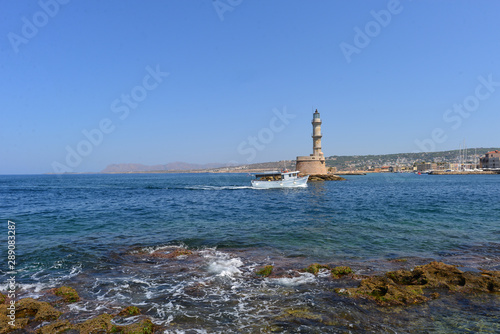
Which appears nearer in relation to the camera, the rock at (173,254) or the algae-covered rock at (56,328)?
the algae-covered rock at (56,328)

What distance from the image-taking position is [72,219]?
21.1 metres

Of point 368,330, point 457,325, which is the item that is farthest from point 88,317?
point 457,325

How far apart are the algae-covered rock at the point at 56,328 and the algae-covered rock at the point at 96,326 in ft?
0.59

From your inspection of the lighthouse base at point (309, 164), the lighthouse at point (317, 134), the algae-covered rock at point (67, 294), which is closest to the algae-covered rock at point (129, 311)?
the algae-covered rock at point (67, 294)

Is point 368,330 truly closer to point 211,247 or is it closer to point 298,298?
point 298,298

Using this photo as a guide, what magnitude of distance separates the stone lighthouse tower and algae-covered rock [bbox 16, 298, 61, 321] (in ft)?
238

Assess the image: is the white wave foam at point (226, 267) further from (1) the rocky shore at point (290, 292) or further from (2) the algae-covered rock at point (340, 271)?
(2) the algae-covered rock at point (340, 271)

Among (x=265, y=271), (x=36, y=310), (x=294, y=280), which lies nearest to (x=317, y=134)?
(x=265, y=271)

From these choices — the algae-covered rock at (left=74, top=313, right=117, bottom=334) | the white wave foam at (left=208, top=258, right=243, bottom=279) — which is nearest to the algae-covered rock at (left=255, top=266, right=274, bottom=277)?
the white wave foam at (left=208, top=258, right=243, bottom=279)

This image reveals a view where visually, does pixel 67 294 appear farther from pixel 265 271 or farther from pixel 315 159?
pixel 315 159

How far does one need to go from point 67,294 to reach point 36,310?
0.92m

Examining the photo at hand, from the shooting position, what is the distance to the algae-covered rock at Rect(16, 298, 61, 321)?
6488mm

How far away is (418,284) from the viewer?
8156 millimetres

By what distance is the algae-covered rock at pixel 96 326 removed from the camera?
19.3ft
